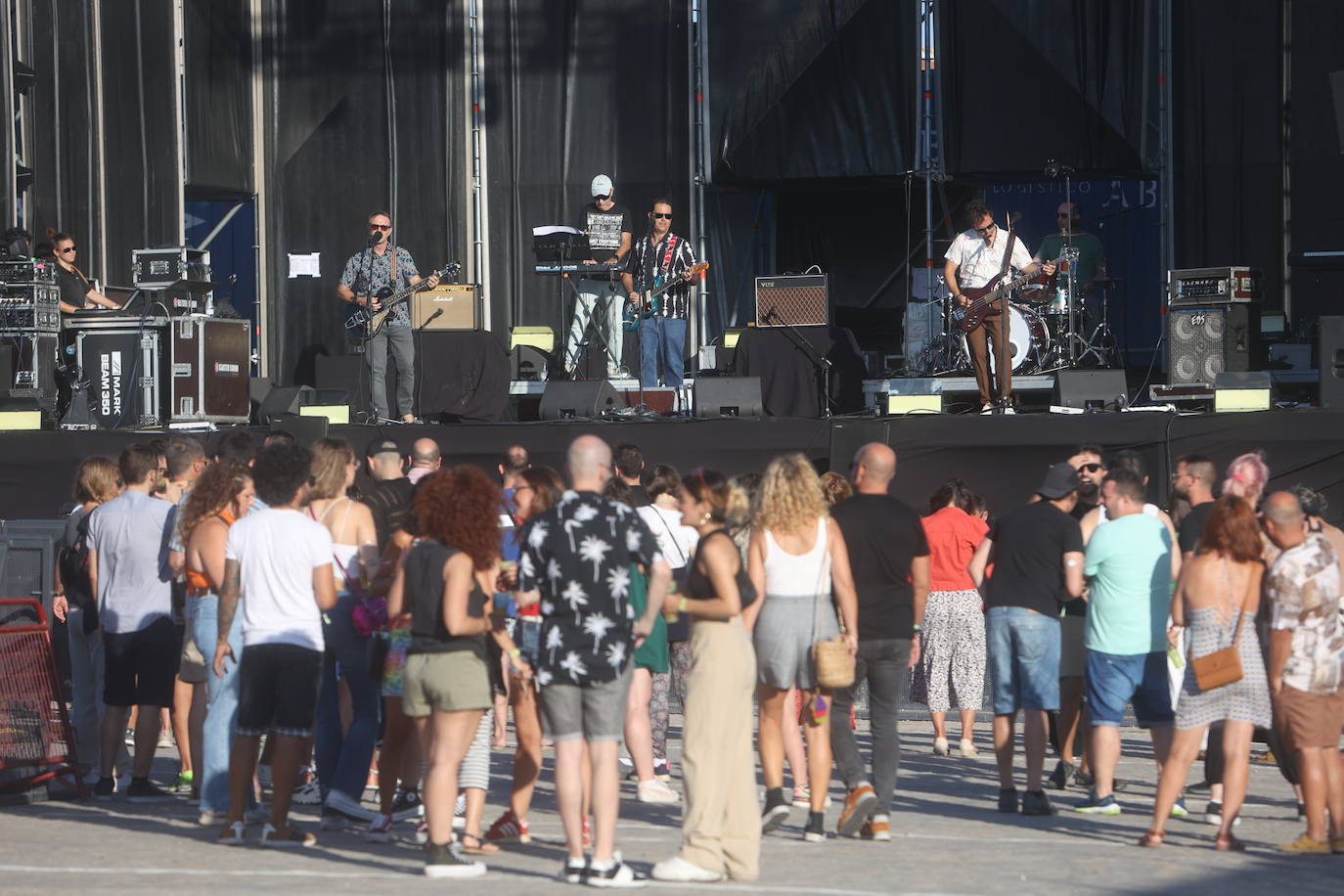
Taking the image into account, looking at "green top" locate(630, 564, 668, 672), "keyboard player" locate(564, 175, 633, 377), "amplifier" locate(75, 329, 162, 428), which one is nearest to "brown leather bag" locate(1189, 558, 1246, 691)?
"green top" locate(630, 564, 668, 672)

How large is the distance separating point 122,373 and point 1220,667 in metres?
10.6

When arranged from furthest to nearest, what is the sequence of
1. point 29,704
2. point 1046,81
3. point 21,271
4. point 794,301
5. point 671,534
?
point 1046,81 → point 794,301 → point 21,271 → point 671,534 → point 29,704

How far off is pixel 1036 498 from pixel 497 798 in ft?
9.16

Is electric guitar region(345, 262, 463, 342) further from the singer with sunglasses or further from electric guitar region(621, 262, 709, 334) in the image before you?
the singer with sunglasses

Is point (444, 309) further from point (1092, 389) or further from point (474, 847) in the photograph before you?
point (474, 847)

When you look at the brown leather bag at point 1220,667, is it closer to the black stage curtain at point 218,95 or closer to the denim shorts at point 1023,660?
the denim shorts at point 1023,660

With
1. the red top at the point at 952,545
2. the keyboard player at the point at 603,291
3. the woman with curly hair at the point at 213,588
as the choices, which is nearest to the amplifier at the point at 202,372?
the keyboard player at the point at 603,291

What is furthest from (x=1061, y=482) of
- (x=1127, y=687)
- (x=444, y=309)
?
(x=444, y=309)

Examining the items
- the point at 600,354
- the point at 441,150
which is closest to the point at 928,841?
the point at 600,354

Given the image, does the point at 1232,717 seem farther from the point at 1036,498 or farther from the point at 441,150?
the point at 441,150

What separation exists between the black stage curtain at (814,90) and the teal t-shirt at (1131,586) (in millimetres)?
10391

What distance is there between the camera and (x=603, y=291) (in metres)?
16.3

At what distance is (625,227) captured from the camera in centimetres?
1587

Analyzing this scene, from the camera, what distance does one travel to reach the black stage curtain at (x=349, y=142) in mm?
18609
